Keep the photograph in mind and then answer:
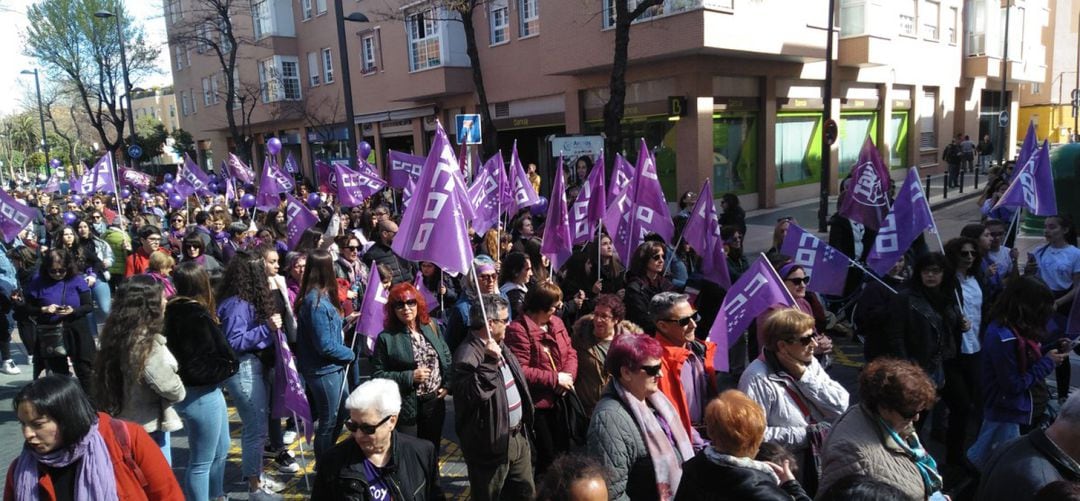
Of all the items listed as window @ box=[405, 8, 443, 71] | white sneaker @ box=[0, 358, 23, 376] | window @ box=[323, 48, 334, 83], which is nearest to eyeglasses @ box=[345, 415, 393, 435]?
white sneaker @ box=[0, 358, 23, 376]

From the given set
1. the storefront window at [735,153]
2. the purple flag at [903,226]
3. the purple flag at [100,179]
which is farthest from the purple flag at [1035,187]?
the purple flag at [100,179]

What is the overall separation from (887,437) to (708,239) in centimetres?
366

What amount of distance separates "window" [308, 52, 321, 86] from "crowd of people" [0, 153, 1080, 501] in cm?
2707

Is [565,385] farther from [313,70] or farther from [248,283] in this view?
[313,70]

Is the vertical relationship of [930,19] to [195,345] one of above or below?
above

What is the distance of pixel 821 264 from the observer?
209 inches

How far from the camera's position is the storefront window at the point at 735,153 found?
18938 millimetres

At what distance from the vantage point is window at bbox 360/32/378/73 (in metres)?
28.1

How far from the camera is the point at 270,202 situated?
12.7 meters

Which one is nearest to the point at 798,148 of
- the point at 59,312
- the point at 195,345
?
the point at 59,312

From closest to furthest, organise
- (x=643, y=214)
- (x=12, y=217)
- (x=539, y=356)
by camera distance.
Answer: (x=539, y=356), (x=643, y=214), (x=12, y=217)

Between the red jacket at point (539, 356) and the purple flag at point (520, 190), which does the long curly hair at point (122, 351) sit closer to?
the red jacket at point (539, 356)

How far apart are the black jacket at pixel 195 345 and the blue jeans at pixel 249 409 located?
1.52 feet

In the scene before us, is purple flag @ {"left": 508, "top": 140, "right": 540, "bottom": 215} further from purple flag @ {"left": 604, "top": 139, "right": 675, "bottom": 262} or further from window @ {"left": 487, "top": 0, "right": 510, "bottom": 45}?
window @ {"left": 487, "top": 0, "right": 510, "bottom": 45}
